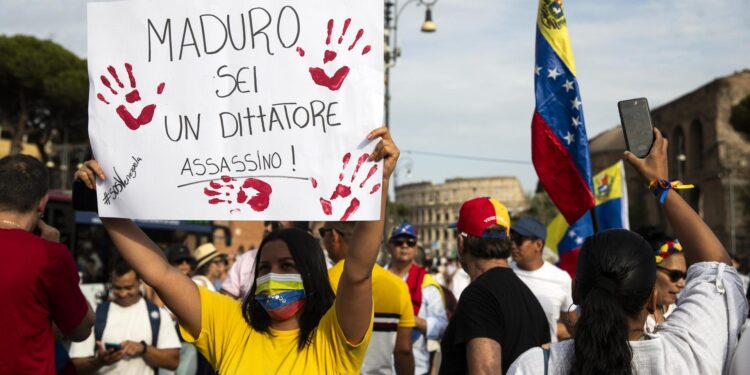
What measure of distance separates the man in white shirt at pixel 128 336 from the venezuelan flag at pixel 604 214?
3.37 metres

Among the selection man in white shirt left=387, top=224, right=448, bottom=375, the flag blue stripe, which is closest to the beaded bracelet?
the flag blue stripe

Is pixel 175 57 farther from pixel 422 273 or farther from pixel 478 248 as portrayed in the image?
pixel 422 273

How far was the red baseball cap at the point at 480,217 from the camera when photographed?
4.15 m

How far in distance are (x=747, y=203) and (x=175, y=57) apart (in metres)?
54.4

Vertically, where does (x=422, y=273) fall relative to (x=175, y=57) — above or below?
below

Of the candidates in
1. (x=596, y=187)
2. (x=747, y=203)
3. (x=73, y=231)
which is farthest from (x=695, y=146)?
(x=596, y=187)

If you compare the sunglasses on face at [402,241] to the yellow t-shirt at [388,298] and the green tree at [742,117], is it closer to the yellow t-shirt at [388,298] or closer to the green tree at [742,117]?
the yellow t-shirt at [388,298]

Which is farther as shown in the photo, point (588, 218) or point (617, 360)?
point (588, 218)

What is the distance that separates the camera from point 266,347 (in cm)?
311

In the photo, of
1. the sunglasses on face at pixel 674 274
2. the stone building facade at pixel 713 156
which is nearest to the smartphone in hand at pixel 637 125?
the sunglasses on face at pixel 674 274

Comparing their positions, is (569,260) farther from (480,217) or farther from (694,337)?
(694,337)

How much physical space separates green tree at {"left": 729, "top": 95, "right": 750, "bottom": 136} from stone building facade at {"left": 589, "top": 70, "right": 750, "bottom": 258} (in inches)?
61.8

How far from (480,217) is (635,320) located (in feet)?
5.46

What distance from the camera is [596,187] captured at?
27.0ft
